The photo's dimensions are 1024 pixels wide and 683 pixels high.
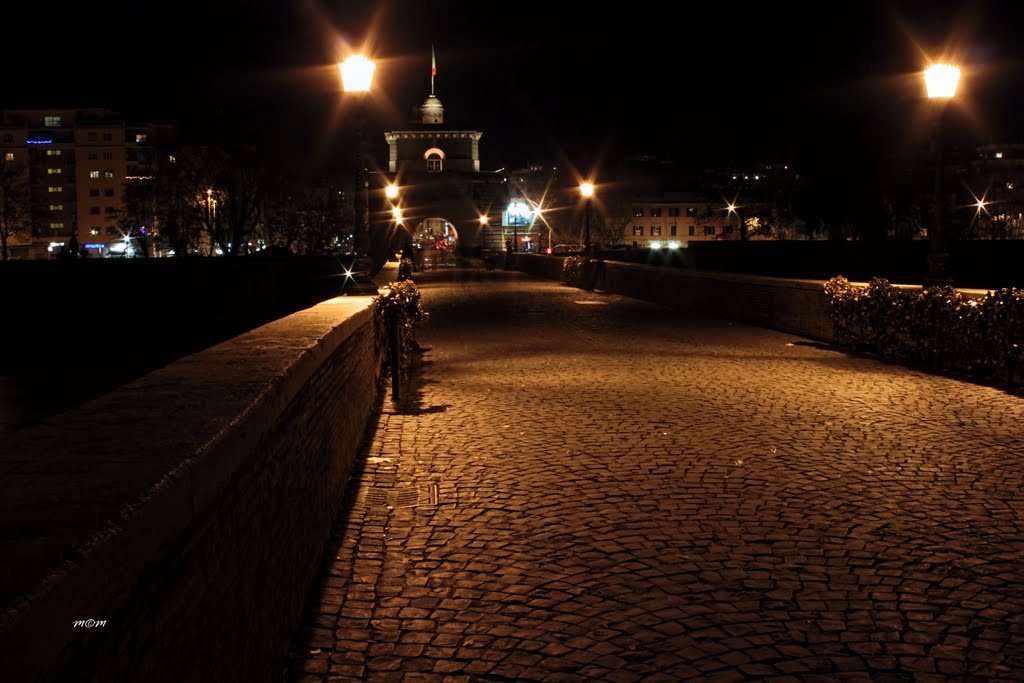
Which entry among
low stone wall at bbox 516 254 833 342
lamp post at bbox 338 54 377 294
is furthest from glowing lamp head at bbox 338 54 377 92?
low stone wall at bbox 516 254 833 342

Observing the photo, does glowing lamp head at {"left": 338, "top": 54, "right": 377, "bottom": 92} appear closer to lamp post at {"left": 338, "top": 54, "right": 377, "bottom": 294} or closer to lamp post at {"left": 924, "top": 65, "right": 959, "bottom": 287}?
lamp post at {"left": 338, "top": 54, "right": 377, "bottom": 294}


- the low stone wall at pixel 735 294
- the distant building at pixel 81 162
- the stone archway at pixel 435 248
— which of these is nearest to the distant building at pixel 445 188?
the stone archway at pixel 435 248

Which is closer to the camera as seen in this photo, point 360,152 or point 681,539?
point 681,539

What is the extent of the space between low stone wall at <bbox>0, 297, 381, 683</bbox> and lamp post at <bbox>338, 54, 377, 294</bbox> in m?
9.49

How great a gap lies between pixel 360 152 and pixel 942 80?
937 centimetres

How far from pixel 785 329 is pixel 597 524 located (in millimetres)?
14219

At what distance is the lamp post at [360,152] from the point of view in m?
14.6

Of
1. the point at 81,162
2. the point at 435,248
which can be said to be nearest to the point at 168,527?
the point at 435,248

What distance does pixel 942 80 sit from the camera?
47.8 ft

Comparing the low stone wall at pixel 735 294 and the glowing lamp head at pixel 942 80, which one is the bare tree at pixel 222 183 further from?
the glowing lamp head at pixel 942 80

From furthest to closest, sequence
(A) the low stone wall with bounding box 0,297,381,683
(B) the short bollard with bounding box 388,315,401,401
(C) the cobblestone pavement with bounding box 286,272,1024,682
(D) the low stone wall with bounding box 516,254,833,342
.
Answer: (D) the low stone wall with bounding box 516,254,833,342 < (B) the short bollard with bounding box 388,315,401,401 < (C) the cobblestone pavement with bounding box 286,272,1024,682 < (A) the low stone wall with bounding box 0,297,381,683

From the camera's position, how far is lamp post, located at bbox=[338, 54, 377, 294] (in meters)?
14.6

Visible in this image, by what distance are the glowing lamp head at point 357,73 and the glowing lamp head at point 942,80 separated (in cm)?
893

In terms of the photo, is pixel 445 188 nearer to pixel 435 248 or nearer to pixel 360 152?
pixel 435 248
